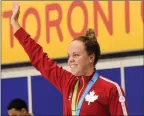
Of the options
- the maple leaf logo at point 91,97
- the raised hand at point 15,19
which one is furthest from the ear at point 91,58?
the raised hand at point 15,19

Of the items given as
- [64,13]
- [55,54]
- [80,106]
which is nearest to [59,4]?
[64,13]

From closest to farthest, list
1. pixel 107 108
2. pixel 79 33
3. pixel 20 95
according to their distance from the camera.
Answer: pixel 107 108 → pixel 79 33 → pixel 20 95

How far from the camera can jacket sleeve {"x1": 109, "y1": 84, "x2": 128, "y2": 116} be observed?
8.32 feet

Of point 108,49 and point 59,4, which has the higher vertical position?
point 59,4

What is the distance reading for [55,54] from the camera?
4.95 meters

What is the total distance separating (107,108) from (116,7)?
6.79 feet

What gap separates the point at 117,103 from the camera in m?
2.55

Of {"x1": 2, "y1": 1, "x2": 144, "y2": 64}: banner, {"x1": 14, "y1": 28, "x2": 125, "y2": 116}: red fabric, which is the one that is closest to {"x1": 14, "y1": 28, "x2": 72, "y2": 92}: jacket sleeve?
{"x1": 14, "y1": 28, "x2": 125, "y2": 116}: red fabric

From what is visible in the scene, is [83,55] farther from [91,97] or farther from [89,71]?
[91,97]

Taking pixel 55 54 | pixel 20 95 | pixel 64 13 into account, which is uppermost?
pixel 64 13

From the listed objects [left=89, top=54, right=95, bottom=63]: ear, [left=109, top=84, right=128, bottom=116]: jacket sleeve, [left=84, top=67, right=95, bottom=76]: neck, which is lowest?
[left=109, top=84, right=128, bottom=116]: jacket sleeve

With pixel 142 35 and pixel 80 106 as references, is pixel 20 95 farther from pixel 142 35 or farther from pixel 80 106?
pixel 80 106

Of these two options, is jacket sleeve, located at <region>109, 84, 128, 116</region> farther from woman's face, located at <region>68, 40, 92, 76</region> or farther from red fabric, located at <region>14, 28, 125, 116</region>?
woman's face, located at <region>68, 40, 92, 76</region>

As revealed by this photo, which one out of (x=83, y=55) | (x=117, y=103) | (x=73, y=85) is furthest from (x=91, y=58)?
(x=117, y=103)
